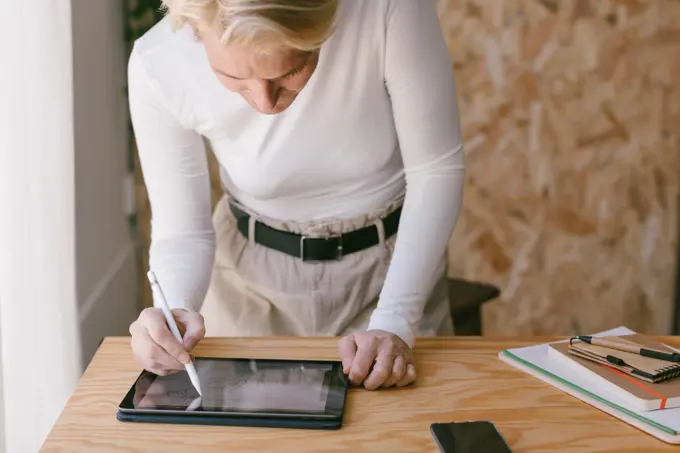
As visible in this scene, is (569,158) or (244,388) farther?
(569,158)

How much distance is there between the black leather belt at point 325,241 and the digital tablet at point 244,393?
1.32 feet

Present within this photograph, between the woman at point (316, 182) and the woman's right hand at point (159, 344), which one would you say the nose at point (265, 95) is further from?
the woman's right hand at point (159, 344)

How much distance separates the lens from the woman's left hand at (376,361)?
1133 millimetres

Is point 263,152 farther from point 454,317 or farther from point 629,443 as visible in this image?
point 454,317

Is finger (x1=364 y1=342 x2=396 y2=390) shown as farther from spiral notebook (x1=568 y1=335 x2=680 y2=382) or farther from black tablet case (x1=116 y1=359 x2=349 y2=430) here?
spiral notebook (x1=568 y1=335 x2=680 y2=382)

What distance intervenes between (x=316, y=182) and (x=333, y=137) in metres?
0.10

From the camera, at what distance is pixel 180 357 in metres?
1.12

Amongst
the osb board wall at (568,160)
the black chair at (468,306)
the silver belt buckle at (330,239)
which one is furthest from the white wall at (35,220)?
the osb board wall at (568,160)

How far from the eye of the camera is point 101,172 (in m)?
2.62

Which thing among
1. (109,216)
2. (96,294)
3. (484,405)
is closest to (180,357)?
(484,405)

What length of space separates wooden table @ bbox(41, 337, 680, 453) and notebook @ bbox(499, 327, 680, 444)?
Answer: 0.03ft

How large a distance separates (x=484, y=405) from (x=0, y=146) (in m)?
0.94

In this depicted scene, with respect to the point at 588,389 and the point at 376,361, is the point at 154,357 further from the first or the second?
the point at 588,389

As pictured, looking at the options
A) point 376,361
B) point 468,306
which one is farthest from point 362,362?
point 468,306
